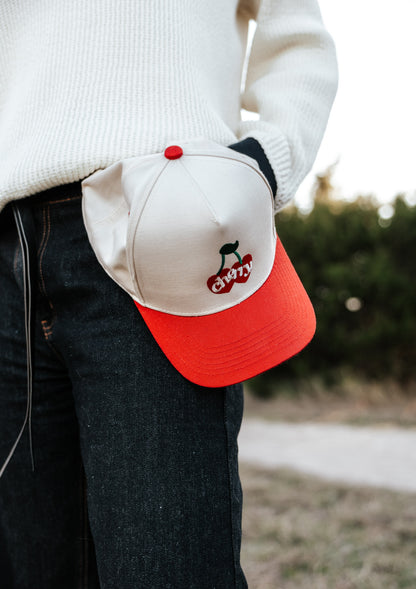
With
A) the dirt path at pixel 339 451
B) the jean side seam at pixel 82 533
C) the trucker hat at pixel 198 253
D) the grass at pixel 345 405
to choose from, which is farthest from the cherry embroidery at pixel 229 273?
the grass at pixel 345 405

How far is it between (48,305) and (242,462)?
2795 mm

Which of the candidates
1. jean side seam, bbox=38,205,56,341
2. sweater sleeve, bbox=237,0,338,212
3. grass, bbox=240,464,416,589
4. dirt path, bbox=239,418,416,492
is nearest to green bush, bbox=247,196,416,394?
dirt path, bbox=239,418,416,492

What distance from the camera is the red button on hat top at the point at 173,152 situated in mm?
767

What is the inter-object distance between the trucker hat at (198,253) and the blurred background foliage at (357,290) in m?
3.76

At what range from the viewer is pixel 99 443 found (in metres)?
0.77

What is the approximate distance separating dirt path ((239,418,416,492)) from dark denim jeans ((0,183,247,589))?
221 centimetres

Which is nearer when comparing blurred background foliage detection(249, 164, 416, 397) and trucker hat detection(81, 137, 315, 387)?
trucker hat detection(81, 137, 315, 387)

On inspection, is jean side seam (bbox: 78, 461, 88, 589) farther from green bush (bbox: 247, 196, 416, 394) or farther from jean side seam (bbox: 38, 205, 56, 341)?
green bush (bbox: 247, 196, 416, 394)

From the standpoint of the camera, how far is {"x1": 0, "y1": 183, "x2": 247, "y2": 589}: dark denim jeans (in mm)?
720

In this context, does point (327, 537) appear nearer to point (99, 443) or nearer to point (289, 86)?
point (99, 443)

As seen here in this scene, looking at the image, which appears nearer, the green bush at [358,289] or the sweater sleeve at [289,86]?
the sweater sleeve at [289,86]

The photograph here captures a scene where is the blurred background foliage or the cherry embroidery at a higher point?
the cherry embroidery

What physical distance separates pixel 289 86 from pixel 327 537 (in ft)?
6.01

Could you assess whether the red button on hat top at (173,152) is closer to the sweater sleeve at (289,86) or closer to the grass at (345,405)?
the sweater sleeve at (289,86)
